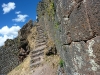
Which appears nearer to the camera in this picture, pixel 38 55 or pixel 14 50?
pixel 38 55

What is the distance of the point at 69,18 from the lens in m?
5.26

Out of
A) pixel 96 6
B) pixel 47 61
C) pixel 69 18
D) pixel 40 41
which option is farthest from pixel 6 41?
pixel 96 6

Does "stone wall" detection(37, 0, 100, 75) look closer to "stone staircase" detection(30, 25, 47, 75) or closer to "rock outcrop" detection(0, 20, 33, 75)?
"stone staircase" detection(30, 25, 47, 75)

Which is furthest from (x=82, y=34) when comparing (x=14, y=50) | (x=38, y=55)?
(x=14, y=50)

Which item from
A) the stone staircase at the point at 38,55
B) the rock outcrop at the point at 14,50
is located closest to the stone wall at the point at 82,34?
the stone staircase at the point at 38,55

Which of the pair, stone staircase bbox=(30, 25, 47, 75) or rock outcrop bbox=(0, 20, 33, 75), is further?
rock outcrop bbox=(0, 20, 33, 75)

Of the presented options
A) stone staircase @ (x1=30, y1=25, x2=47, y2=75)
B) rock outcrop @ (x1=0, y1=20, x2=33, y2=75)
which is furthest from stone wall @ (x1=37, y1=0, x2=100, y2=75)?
rock outcrop @ (x1=0, y1=20, x2=33, y2=75)

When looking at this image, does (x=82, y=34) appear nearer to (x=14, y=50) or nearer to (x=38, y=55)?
(x=38, y=55)

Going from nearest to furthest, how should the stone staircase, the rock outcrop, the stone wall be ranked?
1. the stone wall
2. the stone staircase
3. the rock outcrop

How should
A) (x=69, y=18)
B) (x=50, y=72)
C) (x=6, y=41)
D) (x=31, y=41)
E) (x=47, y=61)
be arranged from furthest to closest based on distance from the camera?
1. (x=6, y=41)
2. (x=31, y=41)
3. (x=47, y=61)
4. (x=50, y=72)
5. (x=69, y=18)

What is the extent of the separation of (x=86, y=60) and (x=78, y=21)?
91cm

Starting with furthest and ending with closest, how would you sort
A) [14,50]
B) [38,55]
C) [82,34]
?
[14,50], [38,55], [82,34]

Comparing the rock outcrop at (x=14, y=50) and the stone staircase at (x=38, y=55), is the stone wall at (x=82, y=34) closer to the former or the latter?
the stone staircase at (x=38, y=55)

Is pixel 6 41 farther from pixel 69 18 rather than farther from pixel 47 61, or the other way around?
pixel 69 18
